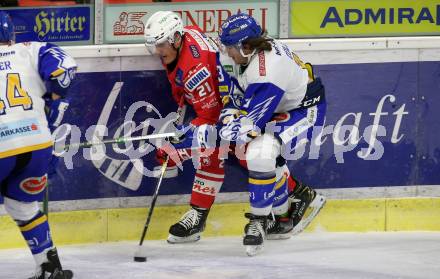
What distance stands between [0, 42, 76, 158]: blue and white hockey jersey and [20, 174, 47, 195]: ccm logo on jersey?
0.15m

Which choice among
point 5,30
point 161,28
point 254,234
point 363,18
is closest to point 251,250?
point 254,234

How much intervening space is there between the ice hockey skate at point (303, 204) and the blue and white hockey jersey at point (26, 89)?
1.71 metres

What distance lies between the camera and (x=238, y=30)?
6020 millimetres

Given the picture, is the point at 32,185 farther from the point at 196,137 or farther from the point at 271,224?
the point at 271,224

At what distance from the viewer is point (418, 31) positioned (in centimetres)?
680

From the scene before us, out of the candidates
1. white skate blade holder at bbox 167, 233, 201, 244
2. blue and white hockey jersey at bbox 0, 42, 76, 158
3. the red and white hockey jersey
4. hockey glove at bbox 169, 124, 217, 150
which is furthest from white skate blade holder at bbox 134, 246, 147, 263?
blue and white hockey jersey at bbox 0, 42, 76, 158

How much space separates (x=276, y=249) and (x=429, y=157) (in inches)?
44.7

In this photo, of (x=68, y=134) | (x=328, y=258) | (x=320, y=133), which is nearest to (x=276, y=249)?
(x=328, y=258)

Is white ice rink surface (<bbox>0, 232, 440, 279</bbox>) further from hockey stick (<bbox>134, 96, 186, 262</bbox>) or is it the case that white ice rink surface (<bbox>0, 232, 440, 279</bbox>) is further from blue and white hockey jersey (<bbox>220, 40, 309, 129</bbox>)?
blue and white hockey jersey (<bbox>220, 40, 309, 129</bbox>)

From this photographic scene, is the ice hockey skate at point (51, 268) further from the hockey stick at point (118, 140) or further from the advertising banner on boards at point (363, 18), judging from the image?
the advertising banner on boards at point (363, 18)

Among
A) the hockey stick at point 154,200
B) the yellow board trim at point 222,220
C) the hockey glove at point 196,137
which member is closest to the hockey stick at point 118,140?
the hockey glove at point 196,137

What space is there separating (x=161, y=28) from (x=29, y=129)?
118 centimetres

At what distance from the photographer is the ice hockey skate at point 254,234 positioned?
6.10 metres

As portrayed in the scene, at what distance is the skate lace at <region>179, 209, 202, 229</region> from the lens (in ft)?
21.1
